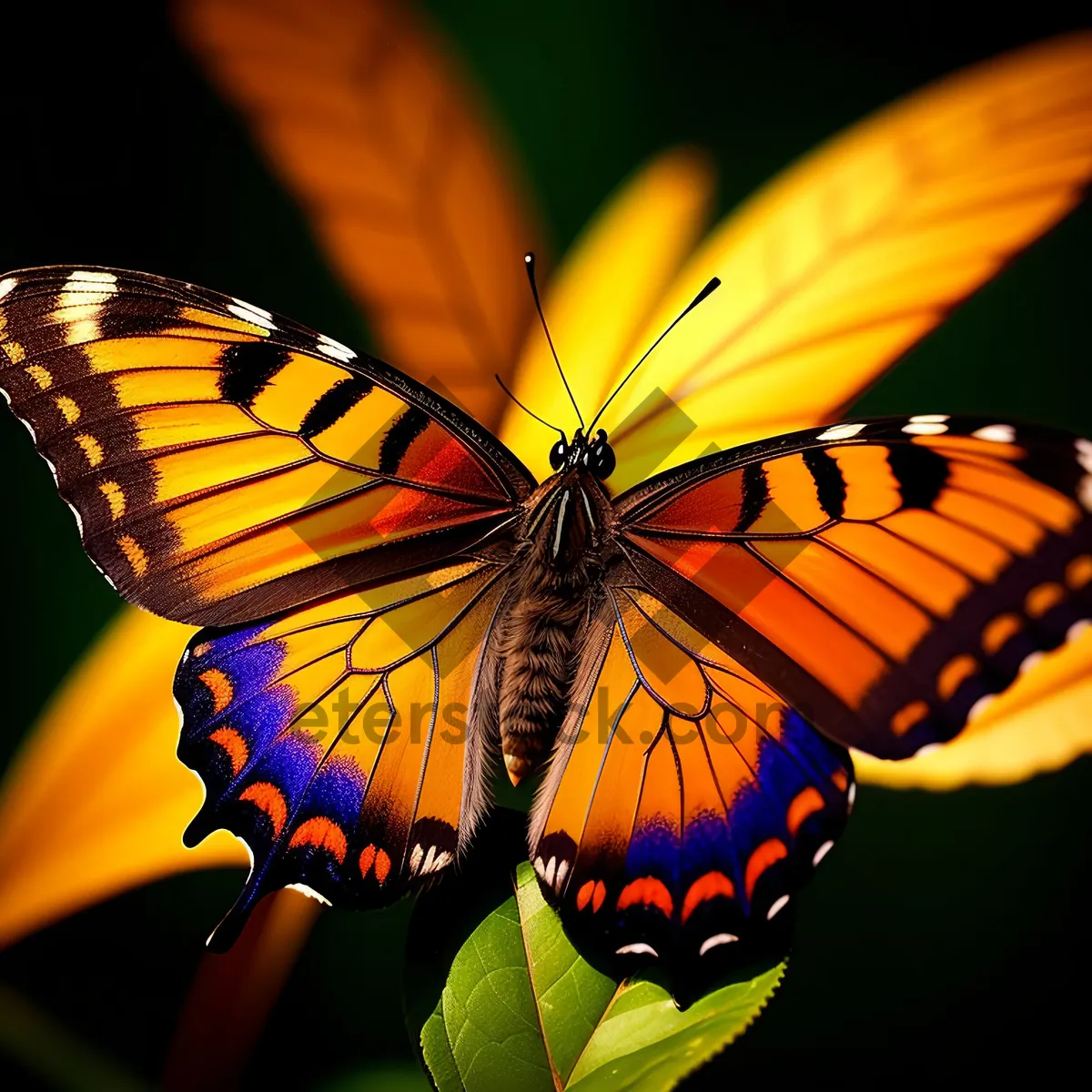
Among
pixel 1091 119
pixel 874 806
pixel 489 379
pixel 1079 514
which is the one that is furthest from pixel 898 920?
pixel 1091 119

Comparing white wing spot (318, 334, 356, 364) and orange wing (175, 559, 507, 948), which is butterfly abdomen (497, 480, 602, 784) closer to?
orange wing (175, 559, 507, 948)

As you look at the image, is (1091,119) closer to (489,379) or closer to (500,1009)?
(489,379)

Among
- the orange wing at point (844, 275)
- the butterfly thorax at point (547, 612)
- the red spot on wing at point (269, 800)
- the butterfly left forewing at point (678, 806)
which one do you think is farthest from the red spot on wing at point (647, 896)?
the orange wing at point (844, 275)

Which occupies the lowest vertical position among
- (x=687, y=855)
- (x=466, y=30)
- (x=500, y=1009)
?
(x=500, y=1009)

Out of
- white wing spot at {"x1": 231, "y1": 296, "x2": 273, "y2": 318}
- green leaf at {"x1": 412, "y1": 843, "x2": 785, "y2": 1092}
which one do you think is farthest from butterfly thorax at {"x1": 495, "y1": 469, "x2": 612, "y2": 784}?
white wing spot at {"x1": 231, "y1": 296, "x2": 273, "y2": 318}

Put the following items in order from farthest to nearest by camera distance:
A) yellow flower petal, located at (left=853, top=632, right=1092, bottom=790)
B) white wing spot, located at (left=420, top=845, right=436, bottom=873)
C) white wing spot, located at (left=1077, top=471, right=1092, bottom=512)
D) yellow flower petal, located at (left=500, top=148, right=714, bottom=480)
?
1. yellow flower petal, located at (left=500, top=148, right=714, bottom=480)
2. yellow flower petal, located at (left=853, top=632, right=1092, bottom=790)
3. white wing spot, located at (left=420, top=845, right=436, bottom=873)
4. white wing spot, located at (left=1077, top=471, right=1092, bottom=512)

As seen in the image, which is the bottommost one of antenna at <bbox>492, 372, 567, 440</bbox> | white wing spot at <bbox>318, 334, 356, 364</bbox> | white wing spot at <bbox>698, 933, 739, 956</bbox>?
white wing spot at <bbox>698, 933, 739, 956</bbox>

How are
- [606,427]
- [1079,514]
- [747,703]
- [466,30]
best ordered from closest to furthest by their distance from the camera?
[1079,514] → [747,703] → [606,427] → [466,30]

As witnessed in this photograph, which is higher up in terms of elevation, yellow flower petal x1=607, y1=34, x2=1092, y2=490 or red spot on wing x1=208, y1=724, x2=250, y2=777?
yellow flower petal x1=607, y1=34, x2=1092, y2=490
